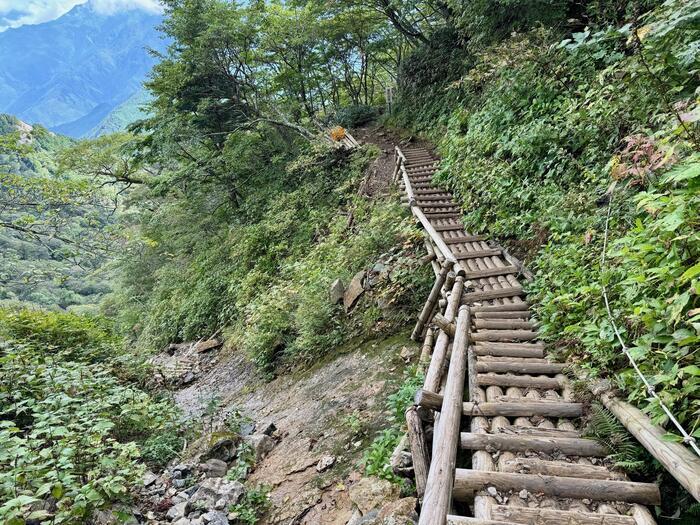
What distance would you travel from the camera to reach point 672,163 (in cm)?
428

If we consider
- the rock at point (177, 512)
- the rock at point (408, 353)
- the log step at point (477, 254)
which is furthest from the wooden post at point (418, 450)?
the log step at point (477, 254)

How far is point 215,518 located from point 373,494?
1.91m

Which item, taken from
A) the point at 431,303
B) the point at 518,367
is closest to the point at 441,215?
the point at 431,303

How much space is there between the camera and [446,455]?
2.97 m

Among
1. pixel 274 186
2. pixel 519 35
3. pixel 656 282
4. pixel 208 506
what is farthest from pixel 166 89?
pixel 656 282

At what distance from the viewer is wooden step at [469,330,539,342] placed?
5062mm

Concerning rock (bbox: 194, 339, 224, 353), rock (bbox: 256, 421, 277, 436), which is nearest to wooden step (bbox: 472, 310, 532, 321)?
rock (bbox: 256, 421, 277, 436)

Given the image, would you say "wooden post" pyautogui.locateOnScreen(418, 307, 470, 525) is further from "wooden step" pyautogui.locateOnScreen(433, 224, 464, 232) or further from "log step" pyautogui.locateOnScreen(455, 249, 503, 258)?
"wooden step" pyautogui.locateOnScreen(433, 224, 464, 232)

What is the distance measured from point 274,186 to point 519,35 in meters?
11.7

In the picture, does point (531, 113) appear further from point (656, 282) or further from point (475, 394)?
point (475, 394)

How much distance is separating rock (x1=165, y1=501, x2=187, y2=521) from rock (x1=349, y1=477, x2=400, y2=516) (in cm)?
217

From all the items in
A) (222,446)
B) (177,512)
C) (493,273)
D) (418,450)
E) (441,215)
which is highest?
(441,215)

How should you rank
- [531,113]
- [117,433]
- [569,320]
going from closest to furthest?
1. [569,320]
2. [117,433]
3. [531,113]

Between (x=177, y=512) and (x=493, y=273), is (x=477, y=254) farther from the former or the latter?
(x=177, y=512)
